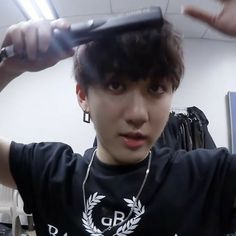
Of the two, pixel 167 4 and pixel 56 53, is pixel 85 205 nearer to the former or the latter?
pixel 56 53

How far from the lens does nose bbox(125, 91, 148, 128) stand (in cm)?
54

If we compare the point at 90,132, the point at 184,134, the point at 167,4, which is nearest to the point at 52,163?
the point at 184,134

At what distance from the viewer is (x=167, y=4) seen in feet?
9.10

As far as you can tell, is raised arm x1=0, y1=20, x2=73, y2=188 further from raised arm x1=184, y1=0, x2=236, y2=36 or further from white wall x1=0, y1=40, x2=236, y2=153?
white wall x1=0, y1=40, x2=236, y2=153

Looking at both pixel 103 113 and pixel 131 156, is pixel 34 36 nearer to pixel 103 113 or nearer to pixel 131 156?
pixel 103 113

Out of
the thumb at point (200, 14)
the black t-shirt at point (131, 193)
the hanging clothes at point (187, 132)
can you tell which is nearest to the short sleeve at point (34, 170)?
the black t-shirt at point (131, 193)

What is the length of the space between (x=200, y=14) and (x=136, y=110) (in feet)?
0.64

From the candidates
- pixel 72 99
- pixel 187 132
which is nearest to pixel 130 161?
pixel 187 132

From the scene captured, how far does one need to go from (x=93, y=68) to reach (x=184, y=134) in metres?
2.21

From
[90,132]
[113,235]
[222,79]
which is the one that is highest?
[113,235]

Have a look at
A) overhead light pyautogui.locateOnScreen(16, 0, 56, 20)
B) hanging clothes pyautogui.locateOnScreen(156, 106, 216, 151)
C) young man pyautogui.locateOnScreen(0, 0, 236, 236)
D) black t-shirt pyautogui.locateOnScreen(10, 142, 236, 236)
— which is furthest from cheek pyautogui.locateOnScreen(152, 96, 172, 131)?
overhead light pyautogui.locateOnScreen(16, 0, 56, 20)

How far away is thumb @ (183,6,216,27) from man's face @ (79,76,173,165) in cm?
14

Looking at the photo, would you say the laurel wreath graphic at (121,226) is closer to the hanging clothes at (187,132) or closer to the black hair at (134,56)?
the black hair at (134,56)

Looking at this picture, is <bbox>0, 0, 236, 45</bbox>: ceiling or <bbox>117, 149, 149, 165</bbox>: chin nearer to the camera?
<bbox>117, 149, 149, 165</bbox>: chin
